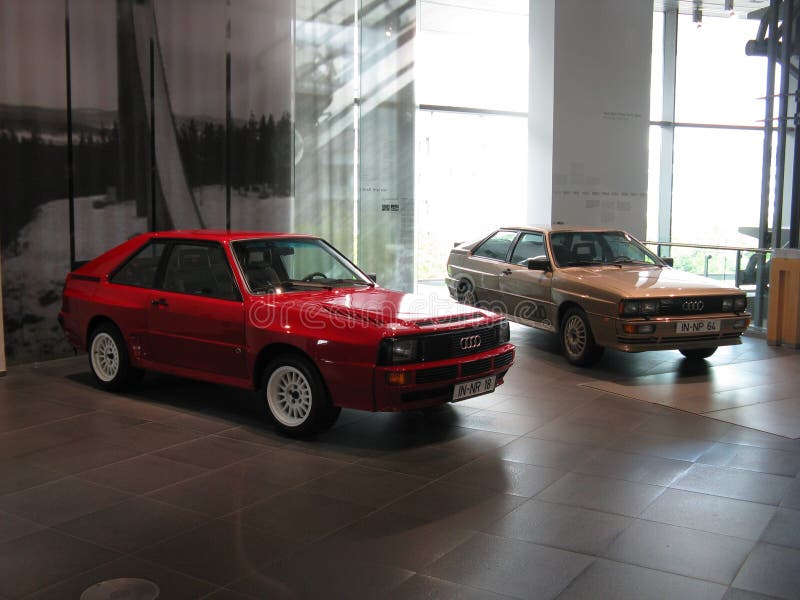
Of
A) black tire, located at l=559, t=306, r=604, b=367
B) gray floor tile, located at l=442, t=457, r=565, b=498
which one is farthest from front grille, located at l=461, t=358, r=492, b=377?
black tire, located at l=559, t=306, r=604, b=367

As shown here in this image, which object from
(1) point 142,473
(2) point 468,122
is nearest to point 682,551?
(1) point 142,473

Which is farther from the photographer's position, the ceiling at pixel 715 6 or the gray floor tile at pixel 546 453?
the ceiling at pixel 715 6

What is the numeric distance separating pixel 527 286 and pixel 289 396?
13.3ft

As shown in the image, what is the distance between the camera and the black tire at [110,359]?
6.84 metres

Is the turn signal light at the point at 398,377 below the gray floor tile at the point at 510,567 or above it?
above

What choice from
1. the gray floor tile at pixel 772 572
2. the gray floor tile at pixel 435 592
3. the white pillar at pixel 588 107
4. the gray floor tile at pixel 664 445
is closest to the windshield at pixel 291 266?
the gray floor tile at pixel 664 445

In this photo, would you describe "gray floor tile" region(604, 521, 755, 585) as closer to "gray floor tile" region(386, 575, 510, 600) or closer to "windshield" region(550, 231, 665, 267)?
"gray floor tile" region(386, 575, 510, 600)

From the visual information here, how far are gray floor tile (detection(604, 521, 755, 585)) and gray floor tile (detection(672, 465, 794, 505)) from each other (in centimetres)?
67

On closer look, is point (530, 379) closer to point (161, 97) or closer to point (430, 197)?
point (161, 97)

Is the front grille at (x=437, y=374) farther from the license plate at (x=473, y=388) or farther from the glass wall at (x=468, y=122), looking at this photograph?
the glass wall at (x=468, y=122)

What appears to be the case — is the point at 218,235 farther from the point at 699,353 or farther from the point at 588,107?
the point at 588,107

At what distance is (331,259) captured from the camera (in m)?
6.89

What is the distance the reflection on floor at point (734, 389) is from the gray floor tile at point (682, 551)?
226 centimetres

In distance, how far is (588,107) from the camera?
13094 millimetres
